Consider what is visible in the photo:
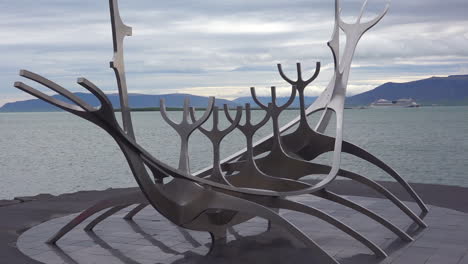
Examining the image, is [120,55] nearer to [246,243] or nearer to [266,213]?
[266,213]

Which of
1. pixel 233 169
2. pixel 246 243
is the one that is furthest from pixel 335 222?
pixel 233 169

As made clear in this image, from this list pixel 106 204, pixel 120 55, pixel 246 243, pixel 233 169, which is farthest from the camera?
pixel 233 169

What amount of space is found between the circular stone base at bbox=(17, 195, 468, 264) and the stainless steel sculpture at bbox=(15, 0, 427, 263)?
313 millimetres

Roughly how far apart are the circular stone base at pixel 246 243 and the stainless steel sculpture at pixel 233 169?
0.31 meters

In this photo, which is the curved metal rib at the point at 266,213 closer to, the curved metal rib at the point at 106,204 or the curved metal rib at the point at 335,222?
the curved metal rib at the point at 335,222

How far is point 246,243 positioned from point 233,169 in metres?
1.35

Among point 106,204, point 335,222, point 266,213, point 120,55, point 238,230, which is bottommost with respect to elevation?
point 238,230

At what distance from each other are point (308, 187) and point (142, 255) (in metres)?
2.86

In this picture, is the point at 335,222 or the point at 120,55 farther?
the point at 335,222

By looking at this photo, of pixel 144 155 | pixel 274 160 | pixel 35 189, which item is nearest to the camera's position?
pixel 144 155

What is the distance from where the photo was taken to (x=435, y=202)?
15.8 m

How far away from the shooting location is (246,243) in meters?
11.4

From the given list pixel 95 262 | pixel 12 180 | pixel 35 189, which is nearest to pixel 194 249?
Result: pixel 95 262

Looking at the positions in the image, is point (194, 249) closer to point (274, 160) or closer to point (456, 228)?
point (274, 160)
